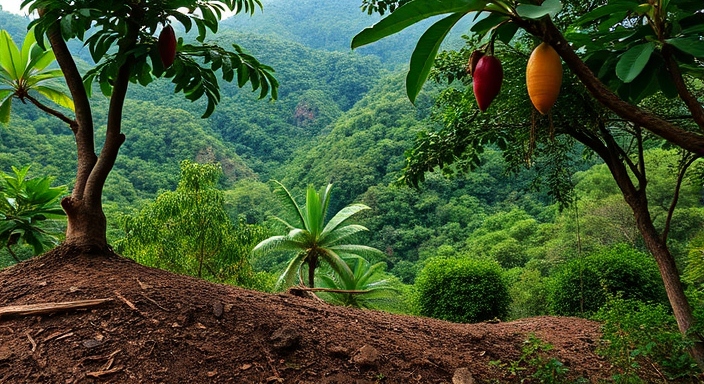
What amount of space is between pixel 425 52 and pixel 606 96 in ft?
1.23

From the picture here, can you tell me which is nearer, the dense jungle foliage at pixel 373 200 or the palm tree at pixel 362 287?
the dense jungle foliage at pixel 373 200

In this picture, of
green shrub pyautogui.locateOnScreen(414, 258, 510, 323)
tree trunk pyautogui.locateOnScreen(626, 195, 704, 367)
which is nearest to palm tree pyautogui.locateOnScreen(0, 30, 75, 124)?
tree trunk pyautogui.locateOnScreen(626, 195, 704, 367)

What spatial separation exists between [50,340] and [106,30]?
1444 millimetres

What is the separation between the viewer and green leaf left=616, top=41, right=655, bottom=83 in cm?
90

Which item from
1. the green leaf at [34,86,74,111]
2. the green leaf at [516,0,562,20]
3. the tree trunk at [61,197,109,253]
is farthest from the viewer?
the green leaf at [34,86,74,111]

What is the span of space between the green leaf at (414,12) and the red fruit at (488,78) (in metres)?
0.18

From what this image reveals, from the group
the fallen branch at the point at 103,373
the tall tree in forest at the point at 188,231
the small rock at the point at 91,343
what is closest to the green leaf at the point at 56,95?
the small rock at the point at 91,343

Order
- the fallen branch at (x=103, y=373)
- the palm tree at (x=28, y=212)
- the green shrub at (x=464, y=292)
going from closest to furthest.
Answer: the fallen branch at (x=103, y=373), the palm tree at (x=28, y=212), the green shrub at (x=464, y=292)

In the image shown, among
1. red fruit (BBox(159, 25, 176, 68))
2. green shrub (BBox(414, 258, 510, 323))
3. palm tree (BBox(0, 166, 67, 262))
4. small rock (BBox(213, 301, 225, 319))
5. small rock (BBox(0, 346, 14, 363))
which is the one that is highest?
red fruit (BBox(159, 25, 176, 68))

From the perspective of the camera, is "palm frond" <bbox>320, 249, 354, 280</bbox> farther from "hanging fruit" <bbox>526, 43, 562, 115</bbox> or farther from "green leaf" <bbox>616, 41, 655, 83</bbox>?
"hanging fruit" <bbox>526, 43, 562, 115</bbox>

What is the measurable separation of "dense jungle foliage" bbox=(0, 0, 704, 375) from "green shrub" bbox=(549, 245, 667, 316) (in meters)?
0.03

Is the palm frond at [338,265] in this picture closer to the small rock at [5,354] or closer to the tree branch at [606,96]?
the small rock at [5,354]

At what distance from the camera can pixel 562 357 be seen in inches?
136

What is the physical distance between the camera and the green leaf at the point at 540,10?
68 centimetres
